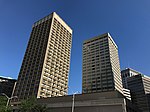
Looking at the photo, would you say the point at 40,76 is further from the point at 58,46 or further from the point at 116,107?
the point at 116,107

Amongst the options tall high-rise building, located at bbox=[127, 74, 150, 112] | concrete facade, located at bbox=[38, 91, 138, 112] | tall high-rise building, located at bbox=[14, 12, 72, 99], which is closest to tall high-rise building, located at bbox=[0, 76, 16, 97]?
tall high-rise building, located at bbox=[14, 12, 72, 99]

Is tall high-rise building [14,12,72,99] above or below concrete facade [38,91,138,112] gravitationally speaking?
above

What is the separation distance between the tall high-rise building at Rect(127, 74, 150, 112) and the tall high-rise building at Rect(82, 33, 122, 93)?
4143cm

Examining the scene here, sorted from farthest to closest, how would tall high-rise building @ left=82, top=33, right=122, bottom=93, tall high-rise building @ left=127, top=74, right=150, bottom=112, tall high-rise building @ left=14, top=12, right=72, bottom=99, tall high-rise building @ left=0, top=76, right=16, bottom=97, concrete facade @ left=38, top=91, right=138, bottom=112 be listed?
tall high-rise building @ left=127, top=74, right=150, bottom=112 < tall high-rise building @ left=0, top=76, right=16, bottom=97 < tall high-rise building @ left=82, top=33, right=122, bottom=93 < tall high-rise building @ left=14, top=12, right=72, bottom=99 < concrete facade @ left=38, top=91, right=138, bottom=112

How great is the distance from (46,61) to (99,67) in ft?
189

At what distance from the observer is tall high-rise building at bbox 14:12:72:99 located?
82.1 meters

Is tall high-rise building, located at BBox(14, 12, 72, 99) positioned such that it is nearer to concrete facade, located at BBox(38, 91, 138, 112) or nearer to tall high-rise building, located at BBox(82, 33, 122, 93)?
tall high-rise building, located at BBox(82, 33, 122, 93)

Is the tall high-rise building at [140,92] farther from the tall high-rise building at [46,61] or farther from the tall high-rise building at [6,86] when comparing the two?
the tall high-rise building at [6,86]

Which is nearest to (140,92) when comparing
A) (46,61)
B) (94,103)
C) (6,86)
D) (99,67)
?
(99,67)

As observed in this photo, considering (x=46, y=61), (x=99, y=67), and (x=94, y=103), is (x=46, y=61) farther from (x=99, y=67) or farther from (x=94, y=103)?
(x=99, y=67)

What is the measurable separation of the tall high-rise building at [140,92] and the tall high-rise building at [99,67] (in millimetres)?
41428

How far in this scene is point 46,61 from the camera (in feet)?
292

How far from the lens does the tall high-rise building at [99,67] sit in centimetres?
11800

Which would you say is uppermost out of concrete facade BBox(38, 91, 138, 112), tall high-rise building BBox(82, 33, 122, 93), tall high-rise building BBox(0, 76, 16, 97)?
tall high-rise building BBox(82, 33, 122, 93)
